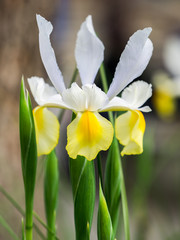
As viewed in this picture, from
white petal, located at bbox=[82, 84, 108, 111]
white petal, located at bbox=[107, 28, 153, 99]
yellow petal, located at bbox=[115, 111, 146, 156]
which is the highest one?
white petal, located at bbox=[107, 28, 153, 99]

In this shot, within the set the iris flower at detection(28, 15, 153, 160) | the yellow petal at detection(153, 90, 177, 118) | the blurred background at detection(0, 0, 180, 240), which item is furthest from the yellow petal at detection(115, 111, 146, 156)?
the yellow petal at detection(153, 90, 177, 118)

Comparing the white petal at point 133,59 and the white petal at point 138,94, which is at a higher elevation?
the white petal at point 133,59

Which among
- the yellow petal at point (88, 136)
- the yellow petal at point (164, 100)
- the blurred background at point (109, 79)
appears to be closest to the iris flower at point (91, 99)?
the yellow petal at point (88, 136)

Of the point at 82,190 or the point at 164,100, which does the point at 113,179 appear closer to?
the point at 82,190

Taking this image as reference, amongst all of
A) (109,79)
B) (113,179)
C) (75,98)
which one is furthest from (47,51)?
(109,79)

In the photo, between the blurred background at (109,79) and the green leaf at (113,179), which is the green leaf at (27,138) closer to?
the green leaf at (113,179)

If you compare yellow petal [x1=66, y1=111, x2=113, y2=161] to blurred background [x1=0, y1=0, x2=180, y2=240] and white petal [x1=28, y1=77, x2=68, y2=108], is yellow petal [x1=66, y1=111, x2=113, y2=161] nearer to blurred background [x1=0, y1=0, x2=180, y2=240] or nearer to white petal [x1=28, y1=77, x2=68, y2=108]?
white petal [x1=28, y1=77, x2=68, y2=108]
